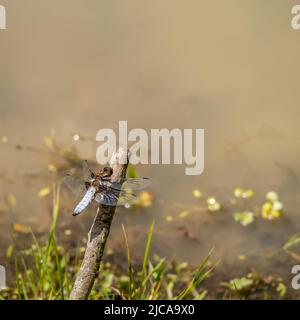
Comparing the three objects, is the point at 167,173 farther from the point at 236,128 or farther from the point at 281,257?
the point at 281,257

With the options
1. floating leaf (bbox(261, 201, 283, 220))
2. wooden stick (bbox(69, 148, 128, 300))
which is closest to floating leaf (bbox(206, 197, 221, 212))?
floating leaf (bbox(261, 201, 283, 220))

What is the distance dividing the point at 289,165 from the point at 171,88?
A: 0.87 m

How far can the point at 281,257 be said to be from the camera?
2816mm

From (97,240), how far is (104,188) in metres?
0.27

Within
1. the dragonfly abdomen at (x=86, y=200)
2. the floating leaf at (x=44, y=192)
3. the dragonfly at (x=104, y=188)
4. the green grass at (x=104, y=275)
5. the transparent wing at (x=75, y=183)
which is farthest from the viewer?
the floating leaf at (x=44, y=192)

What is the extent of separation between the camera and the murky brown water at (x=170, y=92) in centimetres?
292

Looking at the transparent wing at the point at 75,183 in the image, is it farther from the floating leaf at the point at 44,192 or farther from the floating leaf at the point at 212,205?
the floating leaf at the point at 212,205

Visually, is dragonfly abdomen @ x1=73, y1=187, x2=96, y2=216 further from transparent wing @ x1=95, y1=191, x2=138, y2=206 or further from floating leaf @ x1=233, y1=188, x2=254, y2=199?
floating leaf @ x1=233, y1=188, x2=254, y2=199

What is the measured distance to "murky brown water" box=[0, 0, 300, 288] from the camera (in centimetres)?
292

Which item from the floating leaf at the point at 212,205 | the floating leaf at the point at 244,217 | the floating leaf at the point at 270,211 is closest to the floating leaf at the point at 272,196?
the floating leaf at the point at 270,211

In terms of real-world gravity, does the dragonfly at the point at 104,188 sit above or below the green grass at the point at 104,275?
above

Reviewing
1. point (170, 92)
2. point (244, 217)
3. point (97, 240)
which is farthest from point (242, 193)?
point (97, 240)

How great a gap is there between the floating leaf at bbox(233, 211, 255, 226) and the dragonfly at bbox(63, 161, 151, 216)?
1065 mm

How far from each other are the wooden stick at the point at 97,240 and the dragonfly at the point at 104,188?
0.04m
